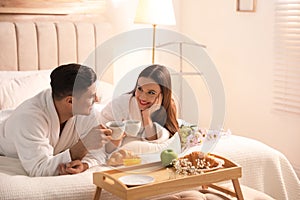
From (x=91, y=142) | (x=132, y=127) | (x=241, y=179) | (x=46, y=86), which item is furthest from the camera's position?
(x=46, y=86)

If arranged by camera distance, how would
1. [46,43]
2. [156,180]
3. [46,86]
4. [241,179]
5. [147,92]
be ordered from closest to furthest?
[156,180] < [147,92] < [241,179] < [46,86] < [46,43]

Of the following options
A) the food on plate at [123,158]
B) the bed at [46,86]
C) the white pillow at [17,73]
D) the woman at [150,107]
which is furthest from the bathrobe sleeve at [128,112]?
the white pillow at [17,73]

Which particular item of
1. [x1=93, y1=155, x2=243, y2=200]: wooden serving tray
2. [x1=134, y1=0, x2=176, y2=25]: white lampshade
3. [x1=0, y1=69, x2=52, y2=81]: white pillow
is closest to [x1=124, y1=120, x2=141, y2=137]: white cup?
[x1=93, y1=155, x2=243, y2=200]: wooden serving tray

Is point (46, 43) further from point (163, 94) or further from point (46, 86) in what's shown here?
point (163, 94)

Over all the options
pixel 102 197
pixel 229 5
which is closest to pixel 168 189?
pixel 102 197

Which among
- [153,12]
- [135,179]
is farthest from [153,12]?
[135,179]

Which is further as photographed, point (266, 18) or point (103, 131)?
point (266, 18)

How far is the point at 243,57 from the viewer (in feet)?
14.0

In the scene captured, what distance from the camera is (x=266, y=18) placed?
4027mm

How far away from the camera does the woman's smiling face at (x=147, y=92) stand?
232 centimetres

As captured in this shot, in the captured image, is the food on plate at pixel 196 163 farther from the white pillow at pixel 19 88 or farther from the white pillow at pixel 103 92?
the white pillow at pixel 19 88

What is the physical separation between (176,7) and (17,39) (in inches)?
61.1

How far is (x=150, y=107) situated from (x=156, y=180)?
1.09 ft

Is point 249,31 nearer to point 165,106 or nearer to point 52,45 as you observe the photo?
point 52,45
